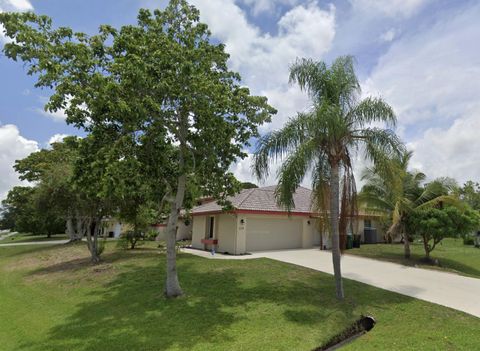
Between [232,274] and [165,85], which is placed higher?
[165,85]

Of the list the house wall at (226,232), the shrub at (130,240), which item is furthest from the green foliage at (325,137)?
the shrub at (130,240)

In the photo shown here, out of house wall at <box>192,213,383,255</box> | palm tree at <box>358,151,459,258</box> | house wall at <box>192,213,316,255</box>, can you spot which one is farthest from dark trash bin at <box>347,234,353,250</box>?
palm tree at <box>358,151,459,258</box>

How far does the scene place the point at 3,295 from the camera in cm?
1112

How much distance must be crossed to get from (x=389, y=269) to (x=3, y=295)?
1538cm

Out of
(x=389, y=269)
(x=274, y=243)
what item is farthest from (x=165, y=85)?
(x=274, y=243)

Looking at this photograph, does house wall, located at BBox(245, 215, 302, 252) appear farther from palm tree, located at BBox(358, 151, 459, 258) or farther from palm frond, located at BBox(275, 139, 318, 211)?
palm frond, located at BBox(275, 139, 318, 211)

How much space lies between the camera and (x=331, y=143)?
9477mm

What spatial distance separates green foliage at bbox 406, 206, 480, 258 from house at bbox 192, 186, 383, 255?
5.24 m

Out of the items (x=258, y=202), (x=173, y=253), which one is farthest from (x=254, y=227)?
(x=173, y=253)

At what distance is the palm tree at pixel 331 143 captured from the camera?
30.5ft

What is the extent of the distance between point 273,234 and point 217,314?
41.0 feet

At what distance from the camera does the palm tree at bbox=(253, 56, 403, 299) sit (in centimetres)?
Answer: 928

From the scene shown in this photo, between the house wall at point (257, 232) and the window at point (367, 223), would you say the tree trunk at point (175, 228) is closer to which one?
the house wall at point (257, 232)

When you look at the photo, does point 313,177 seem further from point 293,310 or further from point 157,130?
point 157,130
